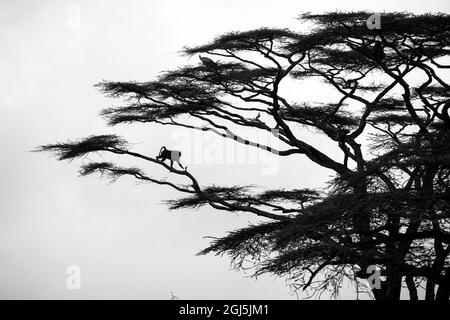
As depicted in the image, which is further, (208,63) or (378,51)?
(208,63)

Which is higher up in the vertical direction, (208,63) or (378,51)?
(208,63)

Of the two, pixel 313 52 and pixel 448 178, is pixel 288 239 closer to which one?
pixel 448 178

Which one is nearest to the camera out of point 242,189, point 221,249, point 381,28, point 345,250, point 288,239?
point 345,250

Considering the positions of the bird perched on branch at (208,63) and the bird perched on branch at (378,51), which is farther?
the bird perched on branch at (208,63)

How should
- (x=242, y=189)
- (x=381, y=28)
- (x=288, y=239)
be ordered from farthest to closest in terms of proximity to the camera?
(x=242, y=189) → (x=381, y=28) → (x=288, y=239)

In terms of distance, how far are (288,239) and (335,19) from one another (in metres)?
4.31

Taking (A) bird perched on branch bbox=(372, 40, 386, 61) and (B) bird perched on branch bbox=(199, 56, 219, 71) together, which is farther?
(B) bird perched on branch bbox=(199, 56, 219, 71)

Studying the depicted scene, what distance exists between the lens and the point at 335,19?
11281mm

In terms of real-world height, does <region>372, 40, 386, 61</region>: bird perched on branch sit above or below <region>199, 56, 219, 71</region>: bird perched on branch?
below

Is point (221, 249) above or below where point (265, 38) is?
below

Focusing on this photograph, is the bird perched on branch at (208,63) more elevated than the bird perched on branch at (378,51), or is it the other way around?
the bird perched on branch at (208,63)

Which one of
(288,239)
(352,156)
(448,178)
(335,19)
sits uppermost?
(335,19)

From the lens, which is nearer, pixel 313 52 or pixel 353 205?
pixel 353 205
